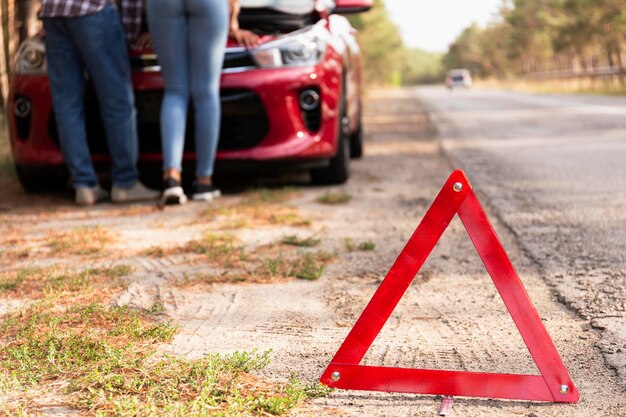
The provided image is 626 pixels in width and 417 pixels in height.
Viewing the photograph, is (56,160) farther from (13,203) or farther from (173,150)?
(173,150)

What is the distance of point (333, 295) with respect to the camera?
3879 millimetres

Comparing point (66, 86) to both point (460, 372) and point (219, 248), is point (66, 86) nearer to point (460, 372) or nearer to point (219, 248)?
point (219, 248)

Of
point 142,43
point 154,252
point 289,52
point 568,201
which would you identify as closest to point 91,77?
point 142,43

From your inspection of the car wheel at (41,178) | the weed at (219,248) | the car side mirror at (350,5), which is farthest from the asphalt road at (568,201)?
the car wheel at (41,178)

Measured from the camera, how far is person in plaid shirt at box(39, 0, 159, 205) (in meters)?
6.37

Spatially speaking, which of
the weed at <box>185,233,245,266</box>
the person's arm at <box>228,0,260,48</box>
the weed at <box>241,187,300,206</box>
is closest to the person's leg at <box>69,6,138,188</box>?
the person's arm at <box>228,0,260,48</box>

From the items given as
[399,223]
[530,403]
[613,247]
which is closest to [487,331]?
[530,403]

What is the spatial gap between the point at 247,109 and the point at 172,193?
0.83 m

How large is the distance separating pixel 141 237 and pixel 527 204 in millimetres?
2365

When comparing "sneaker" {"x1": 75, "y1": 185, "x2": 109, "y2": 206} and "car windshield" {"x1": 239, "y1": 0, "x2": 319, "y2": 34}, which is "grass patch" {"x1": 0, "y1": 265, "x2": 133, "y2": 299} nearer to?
"sneaker" {"x1": 75, "y1": 185, "x2": 109, "y2": 206}

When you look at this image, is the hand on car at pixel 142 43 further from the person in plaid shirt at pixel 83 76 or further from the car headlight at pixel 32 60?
the car headlight at pixel 32 60

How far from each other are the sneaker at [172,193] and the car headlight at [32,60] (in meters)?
1.23

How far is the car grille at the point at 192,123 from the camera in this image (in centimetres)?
669

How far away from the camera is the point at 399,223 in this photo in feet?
18.2
